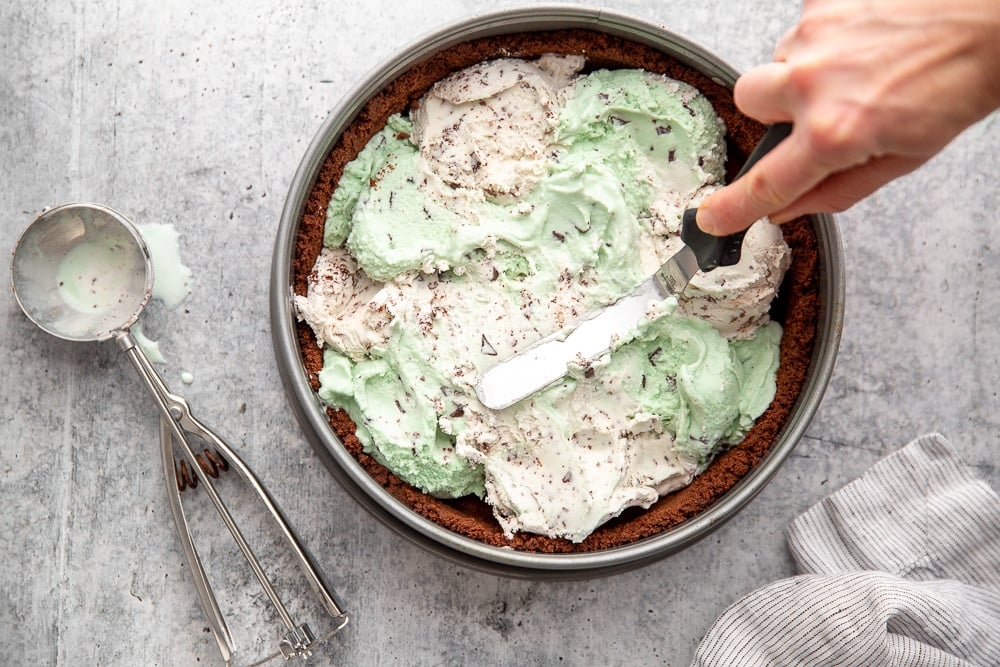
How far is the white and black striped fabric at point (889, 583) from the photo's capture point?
5.04ft

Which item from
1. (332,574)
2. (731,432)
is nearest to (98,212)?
(332,574)

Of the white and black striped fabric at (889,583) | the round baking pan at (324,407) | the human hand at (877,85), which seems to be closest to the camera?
the human hand at (877,85)

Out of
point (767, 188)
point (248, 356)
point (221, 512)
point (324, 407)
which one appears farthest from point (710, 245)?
point (221, 512)

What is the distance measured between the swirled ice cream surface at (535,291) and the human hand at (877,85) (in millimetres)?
497

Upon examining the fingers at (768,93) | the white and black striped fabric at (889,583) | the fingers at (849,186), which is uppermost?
the fingers at (768,93)

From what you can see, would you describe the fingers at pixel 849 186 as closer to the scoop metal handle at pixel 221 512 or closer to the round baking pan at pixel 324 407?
the round baking pan at pixel 324 407

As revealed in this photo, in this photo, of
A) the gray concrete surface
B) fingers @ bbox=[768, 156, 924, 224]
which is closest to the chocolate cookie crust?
the gray concrete surface

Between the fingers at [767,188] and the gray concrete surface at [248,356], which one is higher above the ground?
the fingers at [767,188]

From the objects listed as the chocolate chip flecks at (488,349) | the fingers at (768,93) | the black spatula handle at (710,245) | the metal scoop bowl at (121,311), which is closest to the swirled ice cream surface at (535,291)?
the chocolate chip flecks at (488,349)

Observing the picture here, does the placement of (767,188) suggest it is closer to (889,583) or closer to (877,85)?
(877,85)

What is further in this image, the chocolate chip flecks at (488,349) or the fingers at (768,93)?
the chocolate chip flecks at (488,349)

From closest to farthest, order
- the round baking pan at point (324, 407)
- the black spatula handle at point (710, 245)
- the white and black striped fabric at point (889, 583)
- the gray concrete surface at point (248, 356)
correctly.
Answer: the black spatula handle at point (710, 245) → the round baking pan at point (324, 407) → the white and black striped fabric at point (889, 583) → the gray concrete surface at point (248, 356)

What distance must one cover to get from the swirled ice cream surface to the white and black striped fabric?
0.32 meters

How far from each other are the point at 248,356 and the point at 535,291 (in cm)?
60
